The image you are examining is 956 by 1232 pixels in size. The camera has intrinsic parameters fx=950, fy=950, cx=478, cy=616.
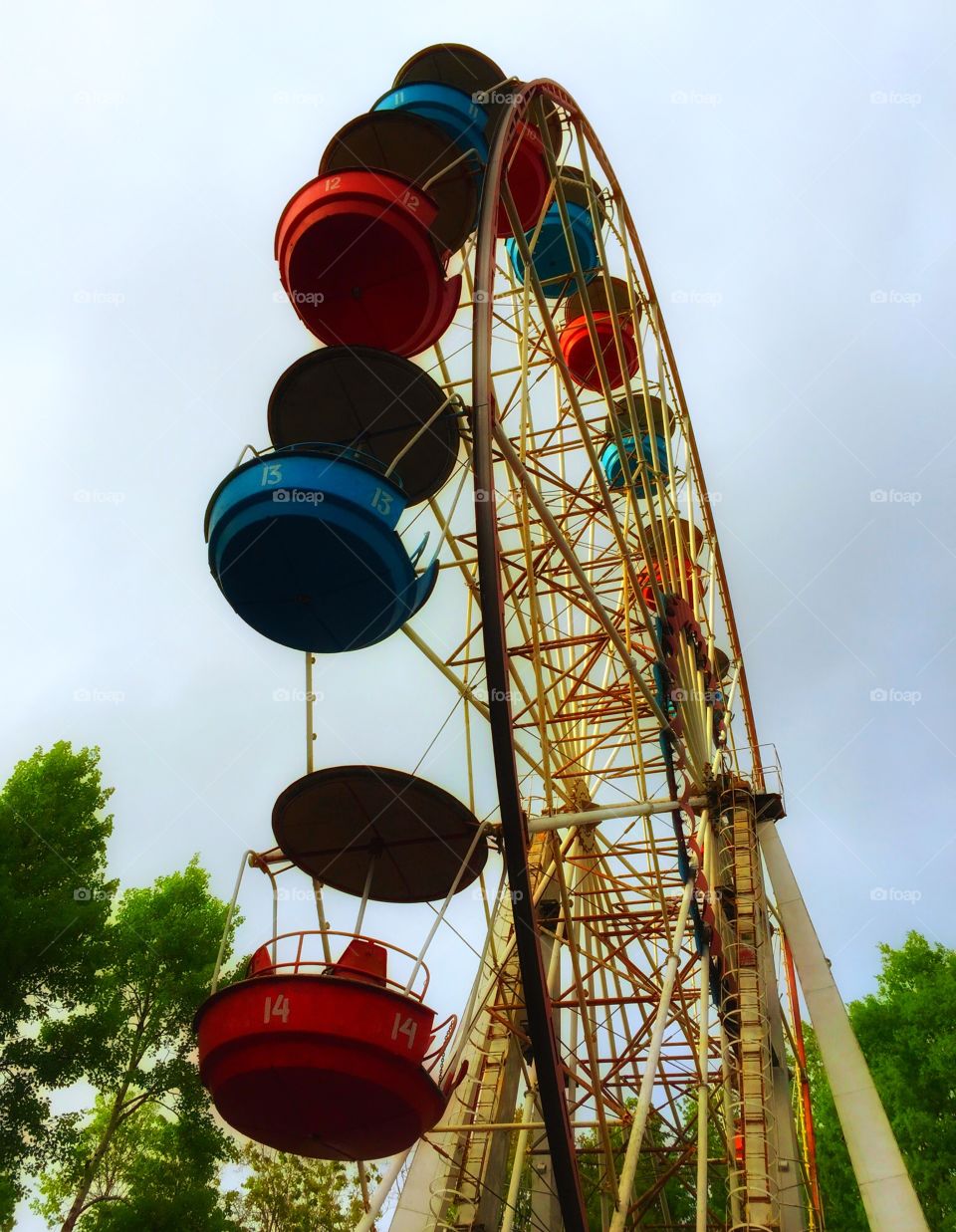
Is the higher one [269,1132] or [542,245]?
[542,245]

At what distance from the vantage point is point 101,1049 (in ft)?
41.3

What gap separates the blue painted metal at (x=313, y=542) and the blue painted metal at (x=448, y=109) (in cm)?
594

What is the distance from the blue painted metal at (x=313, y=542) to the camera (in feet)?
25.1

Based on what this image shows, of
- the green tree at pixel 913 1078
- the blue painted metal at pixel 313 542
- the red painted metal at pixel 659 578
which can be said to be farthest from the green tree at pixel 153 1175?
the green tree at pixel 913 1078

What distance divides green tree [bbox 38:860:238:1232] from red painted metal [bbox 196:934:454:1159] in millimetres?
6016

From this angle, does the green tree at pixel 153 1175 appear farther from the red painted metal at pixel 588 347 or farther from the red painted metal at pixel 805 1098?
the red painted metal at pixel 588 347

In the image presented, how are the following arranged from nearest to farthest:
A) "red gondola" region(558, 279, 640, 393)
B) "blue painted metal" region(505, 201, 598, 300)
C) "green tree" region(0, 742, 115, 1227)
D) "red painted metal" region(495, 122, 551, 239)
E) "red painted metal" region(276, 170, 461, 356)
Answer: "red painted metal" region(276, 170, 461, 356), "green tree" region(0, 742, 115, 1227), "red painted metal" region(495, 122, 551, 239), "blue painted metal" region(505, 201, 598, 300), "red gondola" region(558, 279, 640, 393)

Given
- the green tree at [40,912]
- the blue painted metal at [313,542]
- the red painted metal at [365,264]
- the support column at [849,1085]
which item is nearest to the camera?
the blue painted metal at [313,542]

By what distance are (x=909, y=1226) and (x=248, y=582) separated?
796cm

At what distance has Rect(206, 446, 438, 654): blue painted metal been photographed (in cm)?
765

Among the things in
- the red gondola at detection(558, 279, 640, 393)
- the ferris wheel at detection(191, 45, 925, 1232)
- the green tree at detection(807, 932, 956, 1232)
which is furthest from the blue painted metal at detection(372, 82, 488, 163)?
the green tree at detection(807, 932, 956, 1232)

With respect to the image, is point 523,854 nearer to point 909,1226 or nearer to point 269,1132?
point 269,1132

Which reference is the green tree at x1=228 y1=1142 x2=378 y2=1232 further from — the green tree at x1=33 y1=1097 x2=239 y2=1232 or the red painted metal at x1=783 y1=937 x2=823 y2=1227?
the red painted metal at x1=783 y1=937 x2=823 y2=1227

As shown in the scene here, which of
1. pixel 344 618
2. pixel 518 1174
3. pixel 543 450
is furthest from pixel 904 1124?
pixel 344 618
